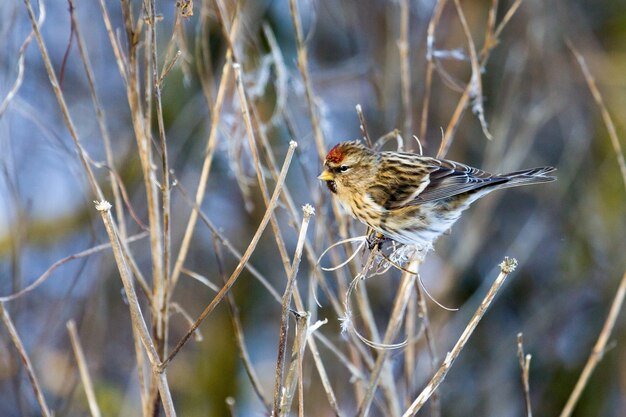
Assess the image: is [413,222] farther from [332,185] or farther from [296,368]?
[296,368]

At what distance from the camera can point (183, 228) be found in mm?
5445

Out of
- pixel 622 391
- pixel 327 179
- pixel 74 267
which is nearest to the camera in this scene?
pixel 327 179

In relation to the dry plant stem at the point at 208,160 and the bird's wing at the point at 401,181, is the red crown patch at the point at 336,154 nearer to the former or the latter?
the bird's wing at the point at 401,181

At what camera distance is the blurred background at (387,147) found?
5.27m

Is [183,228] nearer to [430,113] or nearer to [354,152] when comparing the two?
[430,113]

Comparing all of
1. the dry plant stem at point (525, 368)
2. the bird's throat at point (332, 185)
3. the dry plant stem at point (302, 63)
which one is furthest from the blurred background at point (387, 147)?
the dry plant stem at point (525, 368)

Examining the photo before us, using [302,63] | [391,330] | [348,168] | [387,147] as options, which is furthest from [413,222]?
[387,147]

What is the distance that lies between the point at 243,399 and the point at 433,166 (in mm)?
3262

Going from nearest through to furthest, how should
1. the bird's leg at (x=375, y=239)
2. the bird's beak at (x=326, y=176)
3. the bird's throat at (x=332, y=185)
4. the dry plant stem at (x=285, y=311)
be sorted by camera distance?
the dry plant stem at (x=285, y=311) → the bird's leg at (x=375, y=239) → the bird's beak at (x=326, y=176) → the bird's throat at (x=332, y=185)

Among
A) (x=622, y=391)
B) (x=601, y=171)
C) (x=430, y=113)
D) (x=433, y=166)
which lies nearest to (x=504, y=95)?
(x=430, y=113)

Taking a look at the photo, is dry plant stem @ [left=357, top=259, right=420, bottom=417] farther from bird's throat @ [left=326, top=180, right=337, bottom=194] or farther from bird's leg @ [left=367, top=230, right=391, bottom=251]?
bird's throat @ [left=326, top=180, right=337, bottom=194]

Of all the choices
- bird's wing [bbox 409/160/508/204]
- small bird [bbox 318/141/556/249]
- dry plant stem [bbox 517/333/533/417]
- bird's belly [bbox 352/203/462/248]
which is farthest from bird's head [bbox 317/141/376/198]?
dry plant stem [bbox 517/333/533/417]

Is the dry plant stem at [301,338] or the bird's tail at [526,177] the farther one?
the bird's tail at [526,177]

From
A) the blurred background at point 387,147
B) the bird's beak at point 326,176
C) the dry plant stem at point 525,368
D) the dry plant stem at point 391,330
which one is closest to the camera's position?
the dry plant stem at point 525,368
